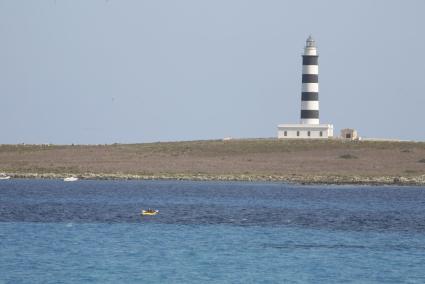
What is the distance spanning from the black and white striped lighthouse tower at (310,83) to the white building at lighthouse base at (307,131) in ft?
9.40

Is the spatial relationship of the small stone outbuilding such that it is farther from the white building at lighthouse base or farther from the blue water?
the blue water

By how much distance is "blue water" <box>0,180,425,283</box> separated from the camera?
4591 centimetres

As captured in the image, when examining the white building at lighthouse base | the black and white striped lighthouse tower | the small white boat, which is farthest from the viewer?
the white building at lighthouse base

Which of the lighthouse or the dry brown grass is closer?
the dry brown grass

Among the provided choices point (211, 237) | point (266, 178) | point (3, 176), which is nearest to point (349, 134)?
point (266, 178)

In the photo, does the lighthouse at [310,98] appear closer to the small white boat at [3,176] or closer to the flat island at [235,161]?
the flat island at [235,161]

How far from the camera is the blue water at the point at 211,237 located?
45.9 meters

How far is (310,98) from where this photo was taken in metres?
133

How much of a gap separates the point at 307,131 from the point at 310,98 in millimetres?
6097

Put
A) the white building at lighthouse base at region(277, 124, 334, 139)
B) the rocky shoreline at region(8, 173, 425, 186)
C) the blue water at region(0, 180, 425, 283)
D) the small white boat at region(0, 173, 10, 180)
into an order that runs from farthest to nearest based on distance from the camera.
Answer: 1. the white building at lighthouse base at region(277, 124, 334, 139)
2. the small white boat at region(0, 173, 10, 180)
3. the rocky shoreline at region(8, 173, 425, 186)
4. the blue water at region(0, 180, 425, 283)

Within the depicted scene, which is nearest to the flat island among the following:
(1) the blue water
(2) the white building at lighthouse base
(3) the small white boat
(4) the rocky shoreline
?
(4) the rocky shoreline

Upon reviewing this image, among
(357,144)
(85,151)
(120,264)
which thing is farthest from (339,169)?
(120,264)

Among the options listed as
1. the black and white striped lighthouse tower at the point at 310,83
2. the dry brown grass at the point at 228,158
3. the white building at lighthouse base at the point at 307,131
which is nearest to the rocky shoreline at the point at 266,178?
the dry brown grass at the point at 228,158

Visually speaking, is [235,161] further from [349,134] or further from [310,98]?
[349,134]
